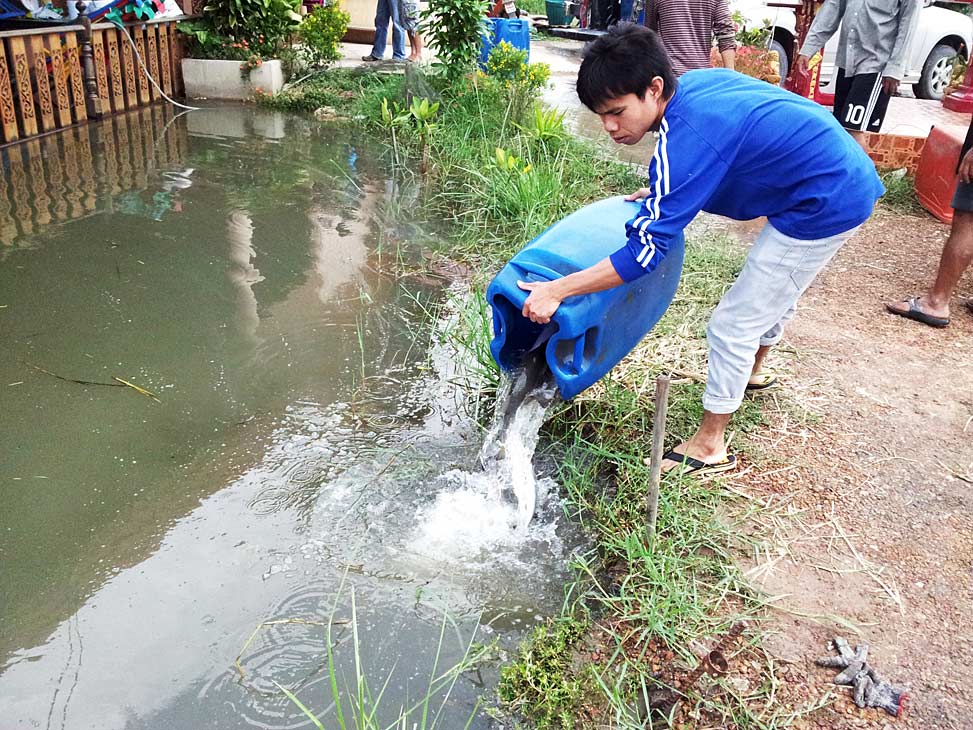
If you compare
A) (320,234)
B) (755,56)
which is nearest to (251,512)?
(320,234)

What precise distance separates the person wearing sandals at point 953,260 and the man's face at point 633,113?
2.27 metres

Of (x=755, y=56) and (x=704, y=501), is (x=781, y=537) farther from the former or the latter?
(x=755, y=56)

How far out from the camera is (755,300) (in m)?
2.50

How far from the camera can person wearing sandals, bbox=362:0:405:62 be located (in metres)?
8.93

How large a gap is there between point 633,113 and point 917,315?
2526 mm

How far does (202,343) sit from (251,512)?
1.21 metres

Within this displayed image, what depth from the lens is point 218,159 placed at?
6.24 meters

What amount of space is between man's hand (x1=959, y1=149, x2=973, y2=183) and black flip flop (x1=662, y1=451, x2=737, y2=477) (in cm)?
200

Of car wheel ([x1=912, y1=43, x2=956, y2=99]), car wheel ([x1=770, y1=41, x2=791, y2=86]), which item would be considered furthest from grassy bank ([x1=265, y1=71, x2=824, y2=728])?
car wheel ([x1=912, y1=43, x2=956, y2=99])

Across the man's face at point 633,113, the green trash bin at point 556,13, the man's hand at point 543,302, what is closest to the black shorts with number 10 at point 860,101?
the man's face at point 633,113

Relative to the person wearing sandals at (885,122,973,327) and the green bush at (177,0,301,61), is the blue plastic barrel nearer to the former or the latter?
the green bush at (177,0,301,61)

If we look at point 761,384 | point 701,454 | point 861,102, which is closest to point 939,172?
point 861,102

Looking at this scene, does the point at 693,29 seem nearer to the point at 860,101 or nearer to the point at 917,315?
the point at 860,101

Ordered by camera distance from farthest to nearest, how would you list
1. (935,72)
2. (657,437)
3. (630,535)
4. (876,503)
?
(935,72) < (876,503) < (630,535) < (657,437)
